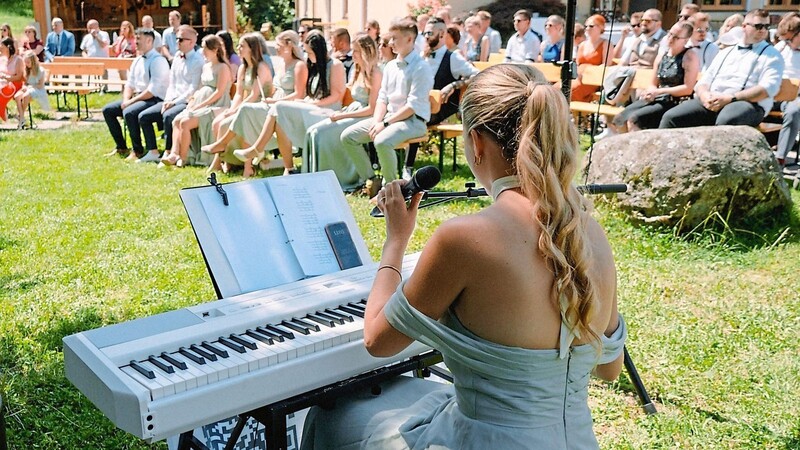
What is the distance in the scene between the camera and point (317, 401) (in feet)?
7.00

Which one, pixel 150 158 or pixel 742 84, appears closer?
pixel 742 84

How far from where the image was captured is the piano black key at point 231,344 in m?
2.05

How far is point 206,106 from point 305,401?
7.34 m

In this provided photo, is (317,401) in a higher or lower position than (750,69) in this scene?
lower

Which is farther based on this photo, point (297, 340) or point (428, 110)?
point (428, 110)

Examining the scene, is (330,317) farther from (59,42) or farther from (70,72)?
(59,42)

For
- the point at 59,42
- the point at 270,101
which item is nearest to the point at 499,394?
the point at 270,101

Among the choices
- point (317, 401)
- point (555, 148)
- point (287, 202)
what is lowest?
point (317, 401)

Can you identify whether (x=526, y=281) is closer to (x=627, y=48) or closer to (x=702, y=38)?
(x=702, y=38)

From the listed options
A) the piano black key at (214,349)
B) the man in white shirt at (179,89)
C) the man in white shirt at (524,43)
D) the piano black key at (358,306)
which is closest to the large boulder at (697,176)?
the piano black key at (358,306)

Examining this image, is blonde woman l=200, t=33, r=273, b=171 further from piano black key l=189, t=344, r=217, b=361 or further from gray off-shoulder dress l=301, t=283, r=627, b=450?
gray off-shoulder dress l=301, t=283, r=627, b=450

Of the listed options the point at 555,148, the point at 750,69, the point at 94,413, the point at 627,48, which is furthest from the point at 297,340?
the point at 627,48

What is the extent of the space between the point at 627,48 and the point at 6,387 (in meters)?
8.21

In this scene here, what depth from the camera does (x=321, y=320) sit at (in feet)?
7.40
